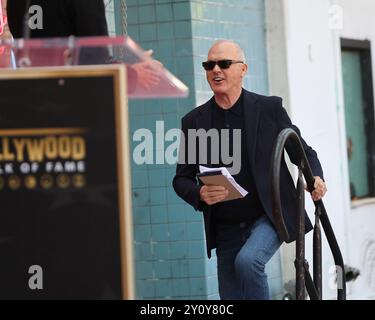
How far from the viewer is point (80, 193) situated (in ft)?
11.2

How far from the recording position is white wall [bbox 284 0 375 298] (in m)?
9.78

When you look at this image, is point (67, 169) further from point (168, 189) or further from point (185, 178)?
point (168, 189)

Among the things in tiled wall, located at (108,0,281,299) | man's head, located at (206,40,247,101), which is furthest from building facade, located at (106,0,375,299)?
man's head, located at (206,40,247,101)

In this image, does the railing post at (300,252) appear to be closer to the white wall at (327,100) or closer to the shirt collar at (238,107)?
the shirt collar at (238,107)

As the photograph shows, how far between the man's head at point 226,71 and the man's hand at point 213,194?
23.8 inches

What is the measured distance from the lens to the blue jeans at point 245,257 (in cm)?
550

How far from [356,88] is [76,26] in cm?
750

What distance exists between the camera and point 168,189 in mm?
8414

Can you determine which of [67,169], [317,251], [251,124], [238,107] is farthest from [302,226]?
[67,169]

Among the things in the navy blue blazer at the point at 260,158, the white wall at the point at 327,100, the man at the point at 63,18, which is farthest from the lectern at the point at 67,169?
the white wall at the point at 327,100

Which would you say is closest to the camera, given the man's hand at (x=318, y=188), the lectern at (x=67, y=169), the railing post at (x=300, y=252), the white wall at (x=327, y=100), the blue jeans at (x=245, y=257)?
the lectern at (x=67, y=169)

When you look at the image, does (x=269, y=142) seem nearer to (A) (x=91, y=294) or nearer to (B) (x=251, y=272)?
(B) (x=251, y=272)
